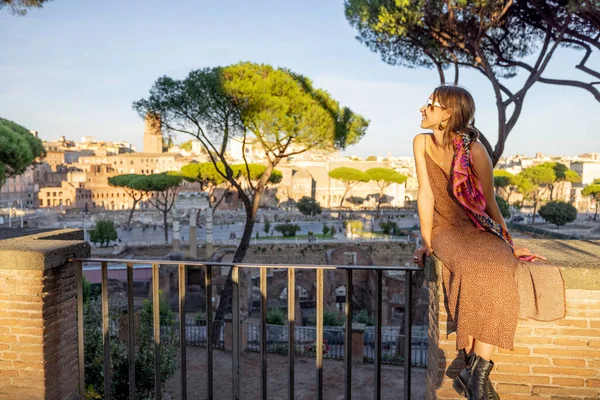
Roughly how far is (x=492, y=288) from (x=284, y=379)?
5545 mm

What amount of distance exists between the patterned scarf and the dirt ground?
482cm

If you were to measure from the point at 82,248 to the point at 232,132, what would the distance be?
7.57 meters

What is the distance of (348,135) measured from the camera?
33.9 ft

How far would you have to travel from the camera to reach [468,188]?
5.49 feet

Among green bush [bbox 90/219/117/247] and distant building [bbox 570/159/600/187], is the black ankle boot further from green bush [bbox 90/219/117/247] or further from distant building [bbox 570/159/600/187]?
distant building [bbox 570/159/600/187]

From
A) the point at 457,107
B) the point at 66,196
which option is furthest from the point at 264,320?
the point at 66,196

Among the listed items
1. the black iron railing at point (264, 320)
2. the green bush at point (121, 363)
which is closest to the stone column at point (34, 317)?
the black iron railing at point (264, 320)

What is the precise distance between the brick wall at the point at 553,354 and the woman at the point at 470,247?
0.09 meters

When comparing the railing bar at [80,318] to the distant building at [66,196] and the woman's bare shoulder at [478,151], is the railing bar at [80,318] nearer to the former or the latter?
the woman's bare shoulder at [478,151]

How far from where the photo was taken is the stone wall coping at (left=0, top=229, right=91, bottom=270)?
75.0 inches

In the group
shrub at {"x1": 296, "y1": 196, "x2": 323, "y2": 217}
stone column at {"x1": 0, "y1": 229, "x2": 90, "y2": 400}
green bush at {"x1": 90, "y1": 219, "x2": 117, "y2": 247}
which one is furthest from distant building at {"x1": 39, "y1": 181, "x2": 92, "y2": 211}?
stone column at {"x1": 0, "y1": 229, "x2": 90, "y2": 400}

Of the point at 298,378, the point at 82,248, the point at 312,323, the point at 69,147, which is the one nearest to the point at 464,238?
the point at 82,248

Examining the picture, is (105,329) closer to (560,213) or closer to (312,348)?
(312,348)

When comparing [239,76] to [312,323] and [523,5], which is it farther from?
[312,323]
